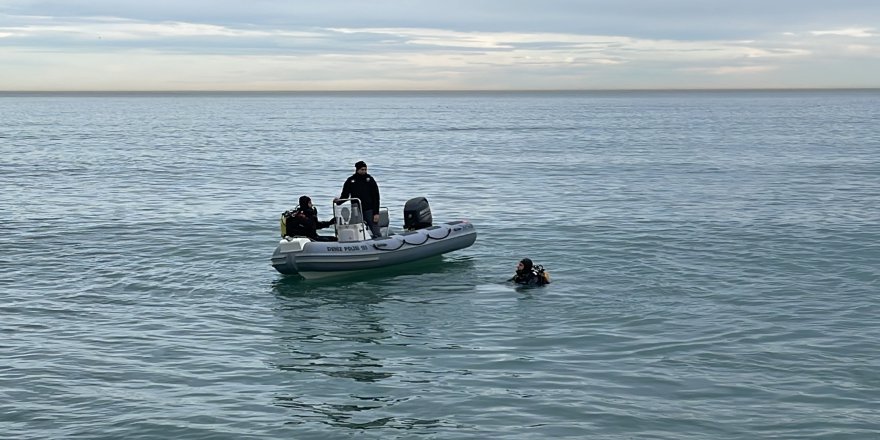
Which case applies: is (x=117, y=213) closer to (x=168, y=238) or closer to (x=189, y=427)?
(x=168, y=238)

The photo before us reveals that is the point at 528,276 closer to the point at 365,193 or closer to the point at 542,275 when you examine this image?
the point at 542,275

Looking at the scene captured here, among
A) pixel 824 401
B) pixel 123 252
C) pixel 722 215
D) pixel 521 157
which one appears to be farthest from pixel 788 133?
pixel 824 401

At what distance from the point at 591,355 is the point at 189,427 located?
19.8ft

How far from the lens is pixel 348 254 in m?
20.6

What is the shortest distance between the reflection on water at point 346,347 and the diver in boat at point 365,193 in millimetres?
1067

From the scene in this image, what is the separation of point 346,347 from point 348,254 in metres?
4.97

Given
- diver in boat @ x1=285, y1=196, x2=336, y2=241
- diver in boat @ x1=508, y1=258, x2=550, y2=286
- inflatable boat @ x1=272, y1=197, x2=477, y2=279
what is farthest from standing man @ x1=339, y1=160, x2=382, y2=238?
diver in boat @ x1=508, y1=258, x2=550, y2=286

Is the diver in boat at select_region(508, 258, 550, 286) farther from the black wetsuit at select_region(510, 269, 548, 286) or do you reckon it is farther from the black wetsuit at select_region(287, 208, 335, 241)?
the black wetsuit at select_region(287, 208, 335, 241)

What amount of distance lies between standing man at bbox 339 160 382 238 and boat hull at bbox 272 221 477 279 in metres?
0.46

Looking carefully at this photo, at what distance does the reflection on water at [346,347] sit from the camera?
1280 centimetres

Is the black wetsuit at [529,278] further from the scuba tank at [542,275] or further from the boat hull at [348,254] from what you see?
the boat hull at [348,254]

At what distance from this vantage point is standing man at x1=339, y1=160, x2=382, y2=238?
822 inches

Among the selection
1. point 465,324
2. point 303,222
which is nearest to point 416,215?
point 303,222

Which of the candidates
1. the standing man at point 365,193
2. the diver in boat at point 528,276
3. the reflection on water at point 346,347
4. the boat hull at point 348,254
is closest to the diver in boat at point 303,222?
the boat hull at point 348,254
